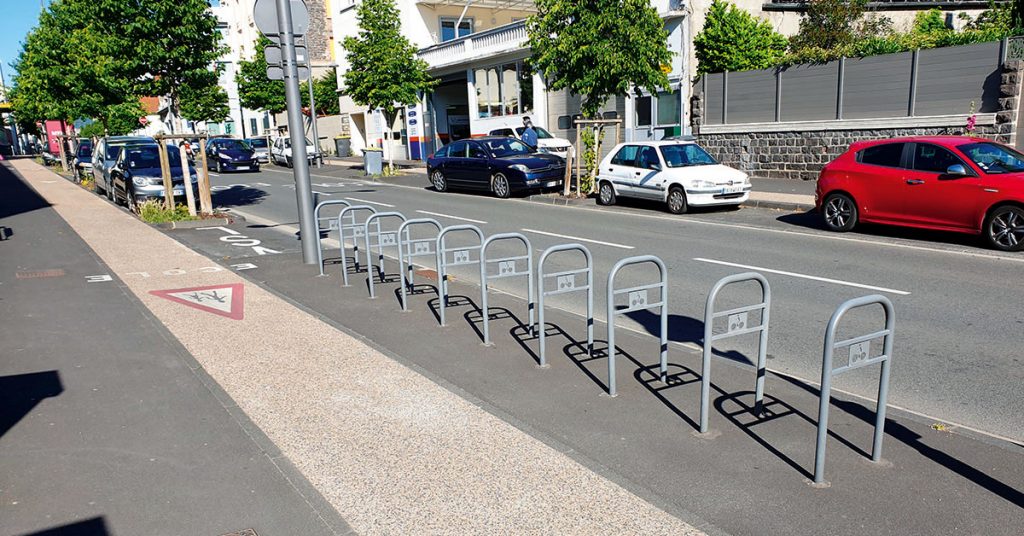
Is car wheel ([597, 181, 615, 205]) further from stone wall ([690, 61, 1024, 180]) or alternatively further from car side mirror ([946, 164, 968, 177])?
car side mirror ([946, 164, 968, 177])

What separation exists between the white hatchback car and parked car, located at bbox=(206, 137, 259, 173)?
76.8 ft

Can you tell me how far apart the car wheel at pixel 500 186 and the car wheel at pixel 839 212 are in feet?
31.3

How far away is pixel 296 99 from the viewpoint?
35.5 feet

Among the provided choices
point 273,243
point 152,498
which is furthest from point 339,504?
point 273,243

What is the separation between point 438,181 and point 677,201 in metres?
9.69

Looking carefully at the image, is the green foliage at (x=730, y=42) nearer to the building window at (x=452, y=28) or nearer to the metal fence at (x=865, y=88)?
the metal fence at (x=865, y=88)

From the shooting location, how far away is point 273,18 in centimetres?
1074

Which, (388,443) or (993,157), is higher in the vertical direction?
(993,157)

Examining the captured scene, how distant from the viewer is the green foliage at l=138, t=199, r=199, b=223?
52.4ft

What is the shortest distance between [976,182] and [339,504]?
10.7 metres

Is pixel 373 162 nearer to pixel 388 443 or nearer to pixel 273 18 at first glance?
pixel 273 18

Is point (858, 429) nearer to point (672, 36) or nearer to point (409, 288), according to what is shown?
point (409, 288)

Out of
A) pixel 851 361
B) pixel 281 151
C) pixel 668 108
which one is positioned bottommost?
pixel 851 361

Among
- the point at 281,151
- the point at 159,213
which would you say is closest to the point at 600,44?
the point at 159,213
